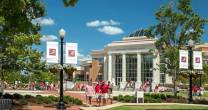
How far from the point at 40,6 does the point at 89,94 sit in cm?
586

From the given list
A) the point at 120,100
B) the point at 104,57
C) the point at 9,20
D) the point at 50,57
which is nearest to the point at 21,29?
the point at 9,20

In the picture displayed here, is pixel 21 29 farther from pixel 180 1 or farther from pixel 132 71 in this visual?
pixel 132 71

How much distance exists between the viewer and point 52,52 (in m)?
26.5

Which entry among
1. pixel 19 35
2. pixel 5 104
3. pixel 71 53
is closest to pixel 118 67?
pixel 71 53

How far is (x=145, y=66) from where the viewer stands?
98000 millimetres

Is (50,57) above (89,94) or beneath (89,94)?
above

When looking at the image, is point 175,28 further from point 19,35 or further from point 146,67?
point 146,67

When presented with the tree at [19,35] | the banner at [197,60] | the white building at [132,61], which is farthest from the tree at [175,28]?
the white building at [132,61]

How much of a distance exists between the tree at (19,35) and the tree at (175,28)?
566 inches

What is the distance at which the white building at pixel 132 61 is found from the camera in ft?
313

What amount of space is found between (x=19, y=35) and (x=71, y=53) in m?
2.96

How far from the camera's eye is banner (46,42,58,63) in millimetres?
26375

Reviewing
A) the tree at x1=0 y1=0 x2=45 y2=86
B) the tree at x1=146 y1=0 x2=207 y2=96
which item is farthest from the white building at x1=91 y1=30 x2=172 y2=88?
the tree at x1=0 y1=0 x2=45 y2=86

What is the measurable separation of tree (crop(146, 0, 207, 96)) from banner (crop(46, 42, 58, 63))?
49.2ft
